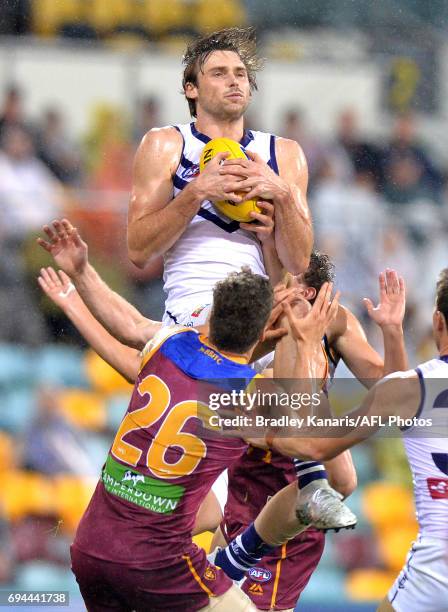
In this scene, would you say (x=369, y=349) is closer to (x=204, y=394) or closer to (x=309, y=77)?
(x=204, y=394)

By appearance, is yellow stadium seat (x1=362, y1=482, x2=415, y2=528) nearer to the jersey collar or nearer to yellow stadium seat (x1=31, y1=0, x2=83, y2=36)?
the jersey collar

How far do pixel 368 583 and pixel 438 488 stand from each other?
210 inches

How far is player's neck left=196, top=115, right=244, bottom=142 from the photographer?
20.1ft

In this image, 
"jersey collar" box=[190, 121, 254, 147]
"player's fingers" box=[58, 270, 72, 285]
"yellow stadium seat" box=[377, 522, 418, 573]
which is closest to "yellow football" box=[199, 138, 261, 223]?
"jersey collar" box=[190, 121, 254, 147]

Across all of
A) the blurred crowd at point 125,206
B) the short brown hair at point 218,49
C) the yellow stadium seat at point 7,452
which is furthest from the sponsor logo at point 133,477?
the yellow stadium seat at point 7,452

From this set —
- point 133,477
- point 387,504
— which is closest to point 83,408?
point 387,504

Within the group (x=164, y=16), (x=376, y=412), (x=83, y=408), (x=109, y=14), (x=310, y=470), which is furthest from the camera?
(x=164, y=16)

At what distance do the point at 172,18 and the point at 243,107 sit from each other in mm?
7393

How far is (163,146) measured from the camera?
6062 mm

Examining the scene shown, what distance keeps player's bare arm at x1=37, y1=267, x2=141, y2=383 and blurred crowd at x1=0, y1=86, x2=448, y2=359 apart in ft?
11.5

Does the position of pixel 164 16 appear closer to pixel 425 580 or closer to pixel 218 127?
pixel 218 127

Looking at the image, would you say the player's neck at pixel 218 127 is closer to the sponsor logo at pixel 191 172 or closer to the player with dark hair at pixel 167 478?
the sponsor logo at pixel 191 172

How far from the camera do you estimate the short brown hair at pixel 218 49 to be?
6199mm

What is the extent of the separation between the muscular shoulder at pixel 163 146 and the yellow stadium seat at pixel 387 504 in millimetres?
5483
